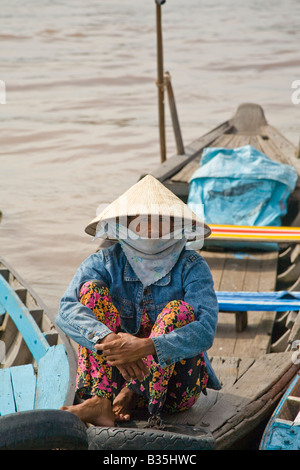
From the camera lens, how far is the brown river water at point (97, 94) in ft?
24.8

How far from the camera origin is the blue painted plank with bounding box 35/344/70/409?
105 inches

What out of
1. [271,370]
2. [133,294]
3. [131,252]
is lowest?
[271,370]

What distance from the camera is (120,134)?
36.4 feet

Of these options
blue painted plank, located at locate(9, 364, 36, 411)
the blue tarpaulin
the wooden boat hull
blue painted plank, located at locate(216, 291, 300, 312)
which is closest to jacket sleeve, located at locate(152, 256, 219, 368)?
the wooden boat hull

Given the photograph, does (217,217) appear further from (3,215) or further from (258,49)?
(258,49)

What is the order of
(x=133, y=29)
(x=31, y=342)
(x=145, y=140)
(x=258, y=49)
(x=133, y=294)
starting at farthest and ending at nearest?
1. (x=133, y=29)
2. (x=258, y=49)
3. (x=145, y=140)
4. (x=31, y=342)
5. (x=133, y=294)

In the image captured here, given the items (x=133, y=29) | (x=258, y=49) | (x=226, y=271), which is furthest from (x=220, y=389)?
(x=133, y=29)

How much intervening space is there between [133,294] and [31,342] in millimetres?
909

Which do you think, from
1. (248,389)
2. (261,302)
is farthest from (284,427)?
(261,302)

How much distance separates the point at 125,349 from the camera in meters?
2.26

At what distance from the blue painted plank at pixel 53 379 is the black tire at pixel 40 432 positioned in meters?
0.51

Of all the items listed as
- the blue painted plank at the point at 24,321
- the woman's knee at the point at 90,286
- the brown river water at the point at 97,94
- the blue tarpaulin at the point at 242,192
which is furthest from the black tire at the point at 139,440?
the brown river water at the point at 97,94

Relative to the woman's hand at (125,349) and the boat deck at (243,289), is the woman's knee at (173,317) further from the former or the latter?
the boat deck at (243,289)

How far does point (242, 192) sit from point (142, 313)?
279 cm
